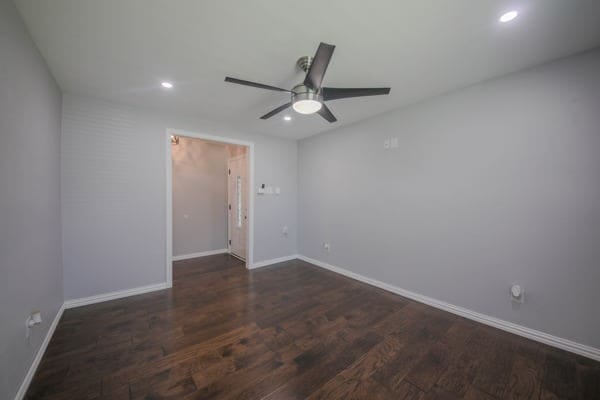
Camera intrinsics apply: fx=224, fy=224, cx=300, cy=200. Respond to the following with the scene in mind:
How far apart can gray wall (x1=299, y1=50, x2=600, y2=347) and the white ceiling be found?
13.8 inches

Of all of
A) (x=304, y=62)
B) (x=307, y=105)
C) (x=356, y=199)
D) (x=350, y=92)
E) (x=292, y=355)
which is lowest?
(x=292, y=355)

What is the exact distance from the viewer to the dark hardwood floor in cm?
159

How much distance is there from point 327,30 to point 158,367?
9.53 ft

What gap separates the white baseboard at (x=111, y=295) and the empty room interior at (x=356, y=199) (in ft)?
0.06

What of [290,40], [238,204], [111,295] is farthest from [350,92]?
[111,295]

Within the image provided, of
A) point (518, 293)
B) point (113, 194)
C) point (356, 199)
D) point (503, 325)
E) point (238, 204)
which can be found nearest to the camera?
point (518, 293)

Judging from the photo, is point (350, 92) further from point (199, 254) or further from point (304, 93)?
point (199, 254)

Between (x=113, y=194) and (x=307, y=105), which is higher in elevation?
(x=307, y=105)

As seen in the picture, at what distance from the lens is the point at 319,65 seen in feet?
5.50

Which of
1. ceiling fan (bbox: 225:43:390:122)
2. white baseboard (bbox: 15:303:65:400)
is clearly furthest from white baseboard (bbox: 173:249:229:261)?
ceiling fan (bbox: 225:43:390:122)

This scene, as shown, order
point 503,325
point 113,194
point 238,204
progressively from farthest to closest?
point 238,204
point 113,194
point 503,325

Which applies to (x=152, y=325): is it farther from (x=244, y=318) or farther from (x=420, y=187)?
(x=420, y=187)

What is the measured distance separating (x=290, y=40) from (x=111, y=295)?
3627mm

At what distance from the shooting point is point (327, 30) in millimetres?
1660
